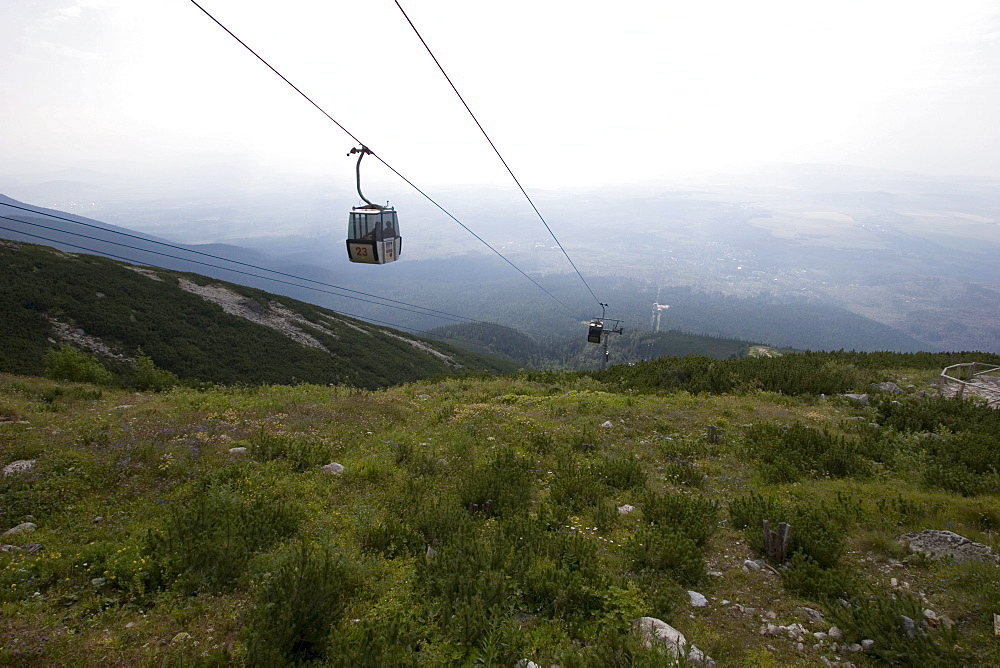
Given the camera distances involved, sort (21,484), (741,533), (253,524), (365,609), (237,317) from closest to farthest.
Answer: (365,609), (253,524), (741,533), (21,484), (237,317)

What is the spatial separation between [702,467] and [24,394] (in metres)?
19.7

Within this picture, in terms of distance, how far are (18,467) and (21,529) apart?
2.63m

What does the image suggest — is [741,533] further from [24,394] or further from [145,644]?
[24,394]

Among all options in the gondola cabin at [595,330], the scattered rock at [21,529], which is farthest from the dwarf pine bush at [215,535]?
the gondola cabin at [595,330]

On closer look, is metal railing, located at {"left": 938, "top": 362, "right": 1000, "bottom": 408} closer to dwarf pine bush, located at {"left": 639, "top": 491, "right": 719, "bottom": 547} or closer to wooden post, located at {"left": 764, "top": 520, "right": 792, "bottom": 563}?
dwarf pine bush, located at {"left": 639, "top": 491, "right": 719, "bottom": 547}

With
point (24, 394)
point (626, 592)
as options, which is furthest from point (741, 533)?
point (24, 394)

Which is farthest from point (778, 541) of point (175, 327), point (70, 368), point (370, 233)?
point (175, 327)

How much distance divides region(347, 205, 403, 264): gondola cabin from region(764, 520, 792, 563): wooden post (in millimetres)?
11405

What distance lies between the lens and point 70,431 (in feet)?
33.7

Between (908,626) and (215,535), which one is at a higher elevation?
(908,626)

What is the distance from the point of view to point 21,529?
21.1 feet

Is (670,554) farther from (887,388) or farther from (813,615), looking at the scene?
(887,388)

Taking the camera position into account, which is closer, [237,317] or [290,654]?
[290,654]

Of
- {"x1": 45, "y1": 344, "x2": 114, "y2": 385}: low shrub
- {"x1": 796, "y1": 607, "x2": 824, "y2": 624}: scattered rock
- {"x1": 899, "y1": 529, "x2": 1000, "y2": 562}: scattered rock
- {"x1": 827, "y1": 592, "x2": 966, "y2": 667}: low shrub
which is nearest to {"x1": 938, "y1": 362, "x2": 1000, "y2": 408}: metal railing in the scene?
{"x1": 899, "y1": 529, "x2": 1000, "y2": 562}: scattered rock
